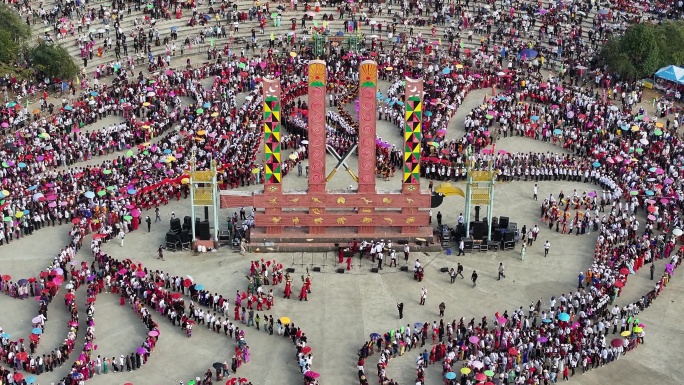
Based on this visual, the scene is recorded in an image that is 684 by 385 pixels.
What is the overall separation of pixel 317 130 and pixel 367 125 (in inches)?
130

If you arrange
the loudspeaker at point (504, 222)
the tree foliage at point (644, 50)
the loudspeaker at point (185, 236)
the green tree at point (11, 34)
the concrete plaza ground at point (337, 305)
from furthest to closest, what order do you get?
the tree foliage at point (644, 50) < the green tree at point (11, 34) < the loudspeaker at point (504, 222) < the loudspeaker at point (185, 236) < the concrete plaza ground at point (337, 305)

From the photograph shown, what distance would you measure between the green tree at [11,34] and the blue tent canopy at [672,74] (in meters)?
55.9

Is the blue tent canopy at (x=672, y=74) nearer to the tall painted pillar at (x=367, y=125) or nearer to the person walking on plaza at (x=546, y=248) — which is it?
the person walking on plaza at (x=546, y=248)

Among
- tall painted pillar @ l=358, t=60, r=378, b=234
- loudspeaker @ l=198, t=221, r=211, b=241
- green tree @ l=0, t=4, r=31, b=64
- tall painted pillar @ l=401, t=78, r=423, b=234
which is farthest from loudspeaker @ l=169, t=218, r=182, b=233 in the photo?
green tree @ l=0, t=4, r=31, b=64

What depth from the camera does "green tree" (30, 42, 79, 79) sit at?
105m

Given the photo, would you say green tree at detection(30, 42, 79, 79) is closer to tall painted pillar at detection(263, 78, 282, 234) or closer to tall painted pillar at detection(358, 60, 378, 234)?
tall painted pillar at detection(263, 78, 282, 234)

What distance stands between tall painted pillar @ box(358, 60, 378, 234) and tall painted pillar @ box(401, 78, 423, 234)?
214 cm

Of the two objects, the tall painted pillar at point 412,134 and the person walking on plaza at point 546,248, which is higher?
the tall painted pillar at point 412,134

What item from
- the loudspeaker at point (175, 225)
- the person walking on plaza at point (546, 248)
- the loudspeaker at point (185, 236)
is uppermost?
the loudspeaker at point (175, 225)

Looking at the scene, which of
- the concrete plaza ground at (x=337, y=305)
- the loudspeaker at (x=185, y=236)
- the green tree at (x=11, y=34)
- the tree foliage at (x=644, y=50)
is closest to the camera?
the concrete plaza ground at (x=337, y=305)

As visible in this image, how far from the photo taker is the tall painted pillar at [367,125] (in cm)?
7944

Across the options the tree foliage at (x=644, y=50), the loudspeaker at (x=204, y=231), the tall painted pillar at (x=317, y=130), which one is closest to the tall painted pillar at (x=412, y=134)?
the tall painted pillar at (x=317, y=130)

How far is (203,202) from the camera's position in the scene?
8169 centimetres

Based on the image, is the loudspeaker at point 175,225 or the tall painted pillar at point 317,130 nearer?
the tall painted pillar at point 317,130
